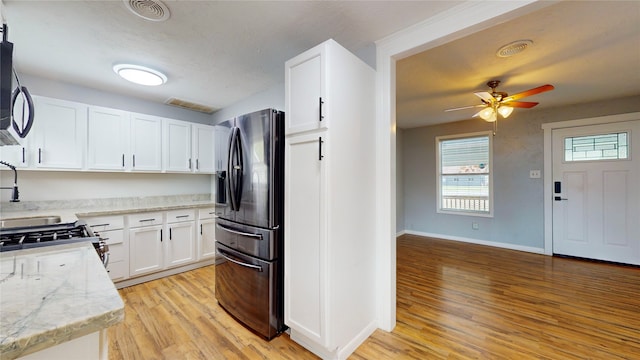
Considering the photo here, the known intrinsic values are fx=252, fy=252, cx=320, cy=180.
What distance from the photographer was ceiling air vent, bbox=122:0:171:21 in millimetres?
1648

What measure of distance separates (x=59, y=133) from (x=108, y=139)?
0.41 meters

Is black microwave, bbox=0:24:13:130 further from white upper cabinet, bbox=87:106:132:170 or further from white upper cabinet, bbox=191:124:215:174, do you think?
white upper cabinet, bbox=191:124:215:174

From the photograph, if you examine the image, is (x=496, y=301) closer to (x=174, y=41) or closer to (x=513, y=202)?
(x=513, y=202)

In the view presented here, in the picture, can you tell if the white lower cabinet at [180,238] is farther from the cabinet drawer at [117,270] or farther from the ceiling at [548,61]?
the ceiling at [548,61]

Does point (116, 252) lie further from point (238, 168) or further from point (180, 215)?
point (238, 168)

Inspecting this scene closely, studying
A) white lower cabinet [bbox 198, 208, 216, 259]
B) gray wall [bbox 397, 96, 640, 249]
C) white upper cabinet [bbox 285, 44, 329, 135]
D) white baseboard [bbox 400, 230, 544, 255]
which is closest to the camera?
white upper cabinet [bbox 285, 44, 329, 135]

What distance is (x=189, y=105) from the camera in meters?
3.83

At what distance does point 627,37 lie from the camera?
6.77ft

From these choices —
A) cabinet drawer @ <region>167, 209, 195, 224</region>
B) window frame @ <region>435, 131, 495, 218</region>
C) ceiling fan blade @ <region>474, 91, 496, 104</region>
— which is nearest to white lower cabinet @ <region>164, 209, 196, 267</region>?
cabinet drawer @ <region>167, 209, 195, 224</region>

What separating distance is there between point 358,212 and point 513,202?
4022mm

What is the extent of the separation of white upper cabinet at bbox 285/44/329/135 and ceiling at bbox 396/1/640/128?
124 centimetres

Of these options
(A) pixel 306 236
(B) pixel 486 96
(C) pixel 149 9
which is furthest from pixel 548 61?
(C) pixel 149 9

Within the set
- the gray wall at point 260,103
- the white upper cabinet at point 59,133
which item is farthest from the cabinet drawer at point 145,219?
the gray wall at point 260,103

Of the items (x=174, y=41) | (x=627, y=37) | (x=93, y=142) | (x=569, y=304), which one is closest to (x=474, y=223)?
(x=569, y=304)
